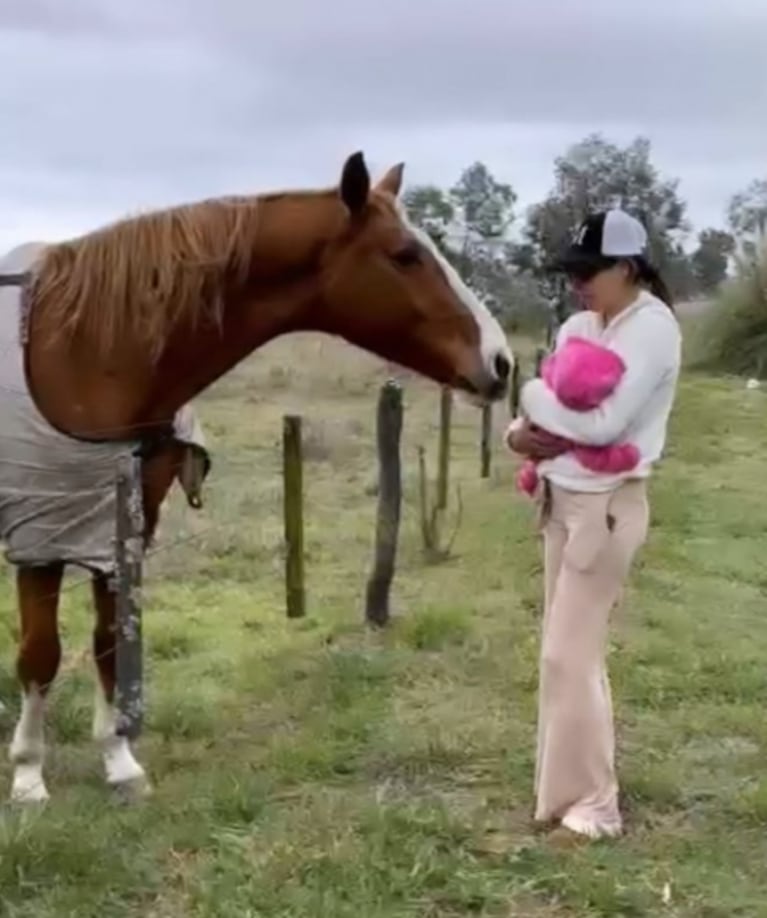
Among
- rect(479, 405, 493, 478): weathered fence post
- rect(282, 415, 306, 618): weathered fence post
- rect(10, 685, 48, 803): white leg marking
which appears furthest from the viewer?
rect(479, 405, 493, 478): weathered fence post

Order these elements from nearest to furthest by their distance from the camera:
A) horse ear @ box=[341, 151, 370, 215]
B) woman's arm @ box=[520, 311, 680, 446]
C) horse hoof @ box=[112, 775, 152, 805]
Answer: woman's arm @ box=[520, 311, 680, 446] < horse ear @ box=[341, 151, 370, 215] < horse hoof @ box=[112, 775, 152, 805]

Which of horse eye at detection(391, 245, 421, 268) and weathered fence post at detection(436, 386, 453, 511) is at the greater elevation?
horse eye at detection(391, 245, 421, 268)

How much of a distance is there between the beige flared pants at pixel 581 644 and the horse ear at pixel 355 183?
3.42 feet

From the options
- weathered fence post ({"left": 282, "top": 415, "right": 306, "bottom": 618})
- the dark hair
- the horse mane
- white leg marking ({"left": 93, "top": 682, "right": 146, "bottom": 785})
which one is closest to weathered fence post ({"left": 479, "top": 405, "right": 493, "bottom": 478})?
weathered fence post ({"left": 282, "top": 415, "right": 306, "bottom": 618})

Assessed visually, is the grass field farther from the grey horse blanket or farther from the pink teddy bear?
the pink teddy bear

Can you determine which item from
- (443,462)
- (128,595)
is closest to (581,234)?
(128,595)

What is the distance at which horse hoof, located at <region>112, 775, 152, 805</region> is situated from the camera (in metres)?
5.15

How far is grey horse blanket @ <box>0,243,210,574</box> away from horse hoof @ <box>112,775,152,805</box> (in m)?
0.71

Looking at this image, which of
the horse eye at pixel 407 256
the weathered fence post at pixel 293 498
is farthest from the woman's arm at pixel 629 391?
the weathered fence post at pixel 293 498

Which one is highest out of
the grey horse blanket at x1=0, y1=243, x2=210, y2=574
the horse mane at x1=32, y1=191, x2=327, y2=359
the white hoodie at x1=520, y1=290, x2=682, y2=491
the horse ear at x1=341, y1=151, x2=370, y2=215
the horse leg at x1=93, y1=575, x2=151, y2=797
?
the horse ear at x1=341, y1=151, x2=370, y2=215

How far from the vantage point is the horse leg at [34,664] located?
517cm

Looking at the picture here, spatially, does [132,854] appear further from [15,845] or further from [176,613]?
[176,613]

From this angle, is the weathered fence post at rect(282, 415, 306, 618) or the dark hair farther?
the weathered fence post at rect(282, 415, 306, 618)

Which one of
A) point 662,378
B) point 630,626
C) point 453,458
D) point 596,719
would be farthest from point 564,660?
point 453,458
